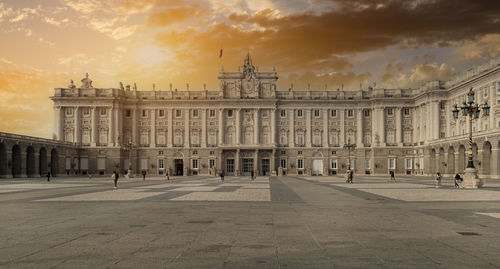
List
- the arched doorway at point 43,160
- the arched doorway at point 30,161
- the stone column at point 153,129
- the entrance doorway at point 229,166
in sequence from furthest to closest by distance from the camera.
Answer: the stone column at point 153,129, the entrance doorway at point 229,166, the arched doorway at point 43,160, the arched doorway at point 30,161

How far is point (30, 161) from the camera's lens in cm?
7312

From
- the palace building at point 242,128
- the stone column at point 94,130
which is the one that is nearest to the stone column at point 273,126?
the palace building at point 242,128

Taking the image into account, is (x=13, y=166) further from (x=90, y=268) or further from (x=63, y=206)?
(x=90, y=268)

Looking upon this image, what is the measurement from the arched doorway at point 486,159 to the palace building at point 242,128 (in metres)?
26.6

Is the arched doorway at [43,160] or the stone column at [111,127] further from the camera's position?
the stone column at [111,127]

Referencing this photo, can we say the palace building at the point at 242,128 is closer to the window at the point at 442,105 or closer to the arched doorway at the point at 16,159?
the window at the point at 442,105

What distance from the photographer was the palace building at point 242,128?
9212 cm

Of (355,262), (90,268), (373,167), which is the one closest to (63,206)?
(90,268)

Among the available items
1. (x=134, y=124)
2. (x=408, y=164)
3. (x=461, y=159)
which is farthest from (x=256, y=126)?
(x=461, y=159)

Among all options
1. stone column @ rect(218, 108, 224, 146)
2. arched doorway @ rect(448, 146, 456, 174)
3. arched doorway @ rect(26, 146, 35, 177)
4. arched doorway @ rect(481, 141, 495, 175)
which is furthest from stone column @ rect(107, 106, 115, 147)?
arched doorway @ rect(481, 141, 495, 175)

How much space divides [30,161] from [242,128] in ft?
134

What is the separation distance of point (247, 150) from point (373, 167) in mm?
26015

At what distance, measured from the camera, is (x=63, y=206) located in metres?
21.8

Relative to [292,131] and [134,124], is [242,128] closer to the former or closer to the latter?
[292,131]
